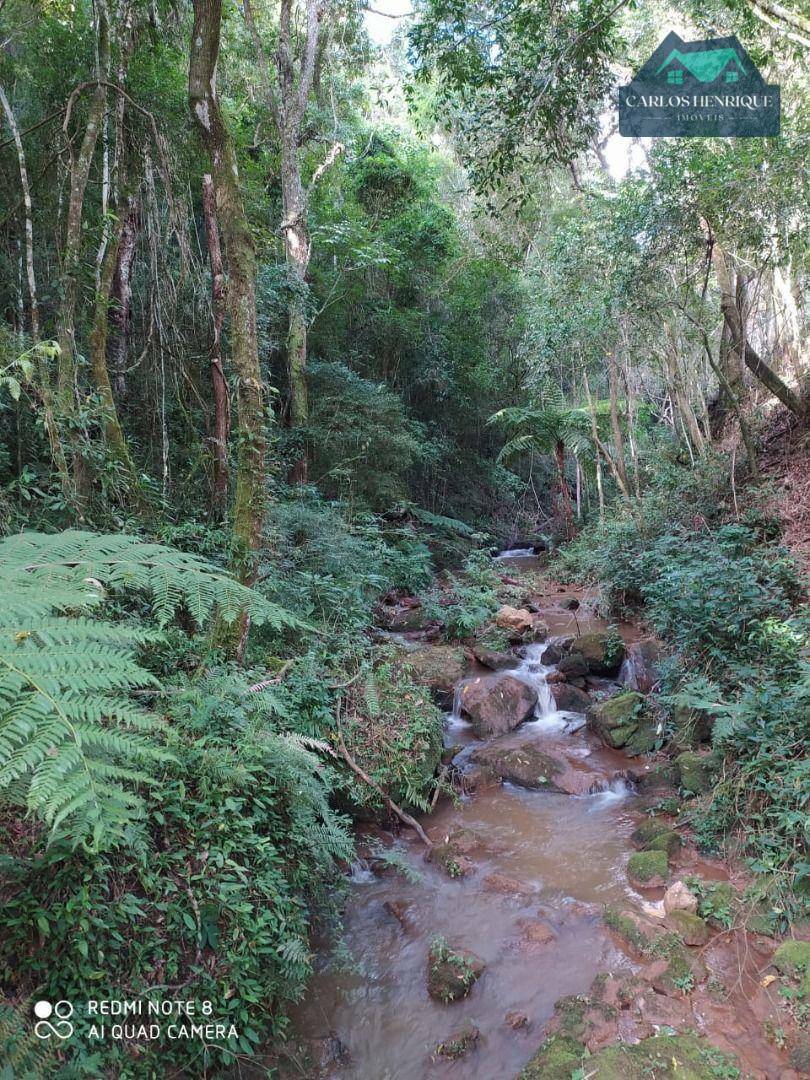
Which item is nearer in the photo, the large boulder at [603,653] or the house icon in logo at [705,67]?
the house icon in logo at [705,67]

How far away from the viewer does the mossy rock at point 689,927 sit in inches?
150

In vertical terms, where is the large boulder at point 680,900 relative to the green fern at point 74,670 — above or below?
below

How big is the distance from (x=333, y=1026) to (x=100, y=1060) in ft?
5.31

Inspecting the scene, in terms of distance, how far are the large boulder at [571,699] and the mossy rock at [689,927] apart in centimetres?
366

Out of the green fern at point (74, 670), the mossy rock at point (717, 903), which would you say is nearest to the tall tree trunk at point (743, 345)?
the mossy rock at point (717, 903)

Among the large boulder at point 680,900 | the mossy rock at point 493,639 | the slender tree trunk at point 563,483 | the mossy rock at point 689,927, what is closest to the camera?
the mossy rock at point 689,927

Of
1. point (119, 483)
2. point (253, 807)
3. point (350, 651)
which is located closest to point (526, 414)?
point (350, 651)

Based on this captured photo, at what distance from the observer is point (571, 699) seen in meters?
7.69

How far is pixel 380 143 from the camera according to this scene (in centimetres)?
1542

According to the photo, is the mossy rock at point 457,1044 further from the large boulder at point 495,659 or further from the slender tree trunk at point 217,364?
the large boulder at point 495,659

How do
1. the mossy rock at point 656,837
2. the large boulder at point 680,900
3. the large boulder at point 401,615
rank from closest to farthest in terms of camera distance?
1. the large boulder at point 680,900
2. the mossy rock at point 656,837
3. the large boulder at point 401,615

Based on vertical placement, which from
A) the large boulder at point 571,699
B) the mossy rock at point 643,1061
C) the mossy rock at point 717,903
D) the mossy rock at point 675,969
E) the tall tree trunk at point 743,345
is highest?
the tall tree trunk at point 743,345

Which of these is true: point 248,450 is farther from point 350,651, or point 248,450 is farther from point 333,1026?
point 333,1026

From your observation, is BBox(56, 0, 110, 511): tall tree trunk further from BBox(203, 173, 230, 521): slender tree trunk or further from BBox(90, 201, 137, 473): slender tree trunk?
BBox(203, 173, 230, 521): slender tree trunk
